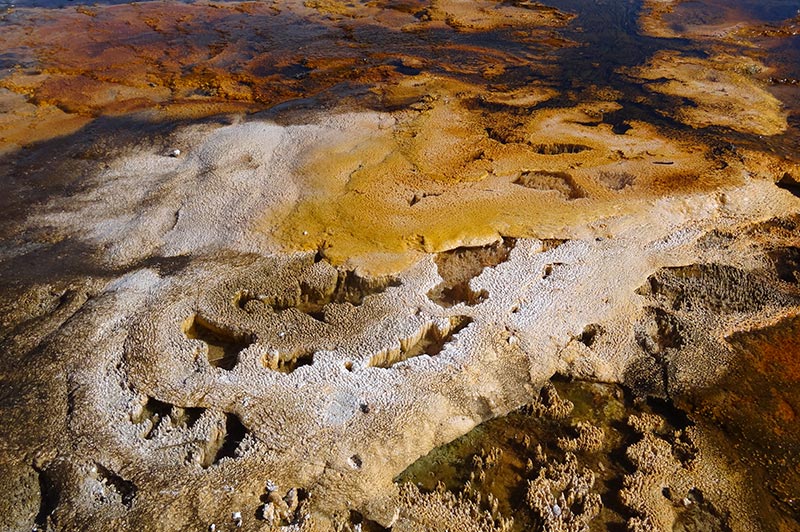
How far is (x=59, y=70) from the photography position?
10.4m

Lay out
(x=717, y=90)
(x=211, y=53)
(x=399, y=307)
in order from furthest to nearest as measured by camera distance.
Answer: (x=211, y=53)
(x=717, y=90)
(x=399, y=307)

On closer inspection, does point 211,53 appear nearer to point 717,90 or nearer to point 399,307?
point 399,307

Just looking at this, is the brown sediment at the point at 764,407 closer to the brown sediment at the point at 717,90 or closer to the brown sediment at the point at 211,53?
the brown sediment at the point at 717,90

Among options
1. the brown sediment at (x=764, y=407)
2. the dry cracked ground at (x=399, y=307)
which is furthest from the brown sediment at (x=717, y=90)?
the brown sediment at (x=764, y=407)

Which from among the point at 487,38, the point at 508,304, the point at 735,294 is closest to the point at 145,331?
the point at 508,304

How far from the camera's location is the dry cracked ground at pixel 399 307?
3730 mm

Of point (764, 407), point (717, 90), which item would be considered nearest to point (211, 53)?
point (717, 90)

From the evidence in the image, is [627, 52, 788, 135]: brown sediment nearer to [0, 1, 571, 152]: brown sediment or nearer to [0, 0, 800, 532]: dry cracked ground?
[0, 0, 800, 532]: dry cracked ground

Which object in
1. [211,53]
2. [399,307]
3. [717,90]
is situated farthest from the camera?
[211,53]

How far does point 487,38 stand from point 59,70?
29.6 ft

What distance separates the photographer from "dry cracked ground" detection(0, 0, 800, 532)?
373 centimetres

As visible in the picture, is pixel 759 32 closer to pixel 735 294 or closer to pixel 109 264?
pixel 735 294

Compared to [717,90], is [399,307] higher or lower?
higher

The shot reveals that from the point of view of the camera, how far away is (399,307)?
197 inches
